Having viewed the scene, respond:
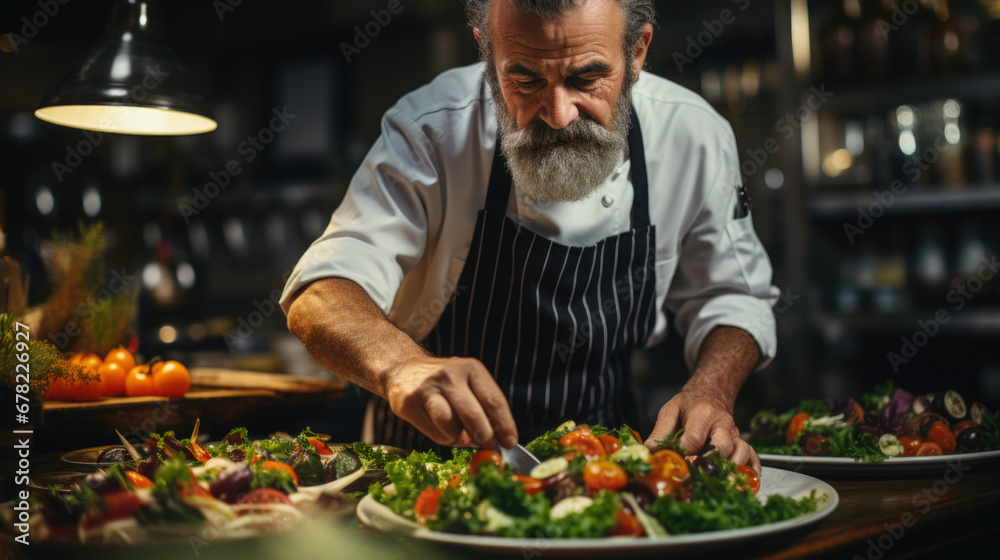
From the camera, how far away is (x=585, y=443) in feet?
3.29

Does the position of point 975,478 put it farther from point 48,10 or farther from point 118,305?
point 48,10

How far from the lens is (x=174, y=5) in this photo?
4.64m

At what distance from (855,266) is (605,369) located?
1.89m

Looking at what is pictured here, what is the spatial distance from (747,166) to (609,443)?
246 cm

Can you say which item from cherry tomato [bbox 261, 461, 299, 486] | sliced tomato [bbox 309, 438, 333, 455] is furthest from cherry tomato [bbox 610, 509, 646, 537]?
sliced tomato [bbox 309, 438, 333, 455]

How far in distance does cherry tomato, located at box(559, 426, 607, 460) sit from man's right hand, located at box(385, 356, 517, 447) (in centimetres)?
8

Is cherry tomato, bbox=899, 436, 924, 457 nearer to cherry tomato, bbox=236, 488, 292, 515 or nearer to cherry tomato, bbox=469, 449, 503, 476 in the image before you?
cherry tomato, bbox=469, 449, 503, 476

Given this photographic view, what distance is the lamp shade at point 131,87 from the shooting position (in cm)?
150

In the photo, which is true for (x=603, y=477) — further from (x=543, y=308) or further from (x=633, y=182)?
(x=633, y=182)

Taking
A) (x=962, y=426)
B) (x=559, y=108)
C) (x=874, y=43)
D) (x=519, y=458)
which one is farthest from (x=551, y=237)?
(x=874, y=43)

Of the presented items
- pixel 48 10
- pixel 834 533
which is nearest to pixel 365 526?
pixel 834 533

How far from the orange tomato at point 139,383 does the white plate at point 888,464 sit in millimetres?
1089

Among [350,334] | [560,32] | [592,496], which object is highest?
[560,32]

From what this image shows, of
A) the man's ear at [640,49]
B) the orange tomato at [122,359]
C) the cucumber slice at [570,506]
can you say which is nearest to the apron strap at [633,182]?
the man's ear at [640,49]
